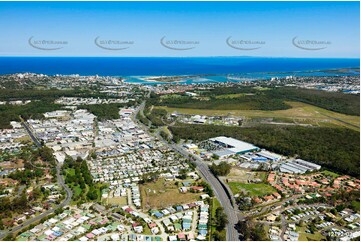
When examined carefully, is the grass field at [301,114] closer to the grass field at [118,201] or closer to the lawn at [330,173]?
the lawn at [330,173]

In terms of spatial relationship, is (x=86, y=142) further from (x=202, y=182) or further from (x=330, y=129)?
(x=330, y=129)

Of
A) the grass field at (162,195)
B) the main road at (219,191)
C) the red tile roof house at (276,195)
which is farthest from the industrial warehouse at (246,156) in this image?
the grass field at (162,195)

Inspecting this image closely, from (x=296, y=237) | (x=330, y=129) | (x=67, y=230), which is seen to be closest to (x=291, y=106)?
(x=330, y=129)

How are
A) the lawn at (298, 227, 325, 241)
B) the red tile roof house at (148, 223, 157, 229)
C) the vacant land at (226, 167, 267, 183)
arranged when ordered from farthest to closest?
the vacant land at (226, 167, 267, 183)
the red tile roof house at (148, 223, 157, 229)
the lawn at (298, 227, 325, 241)

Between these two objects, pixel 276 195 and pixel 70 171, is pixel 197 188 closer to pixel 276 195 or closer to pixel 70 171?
pixel 276 195

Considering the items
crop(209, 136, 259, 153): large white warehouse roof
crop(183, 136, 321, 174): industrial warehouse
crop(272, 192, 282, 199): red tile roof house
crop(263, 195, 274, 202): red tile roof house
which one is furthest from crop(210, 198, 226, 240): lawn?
crop(209, 136, 259, 153): large white warehouse roof

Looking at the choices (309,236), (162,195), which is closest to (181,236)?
(162,195)

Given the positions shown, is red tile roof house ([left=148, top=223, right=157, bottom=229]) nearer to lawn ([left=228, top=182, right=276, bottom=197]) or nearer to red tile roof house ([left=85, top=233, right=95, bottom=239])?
red tile roof house ([left=85, top=233, right=95, bottom=239])
